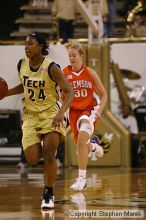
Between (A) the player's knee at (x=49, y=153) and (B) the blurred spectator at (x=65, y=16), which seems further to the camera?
(B) the blurred spectator at (x=65, y=16)

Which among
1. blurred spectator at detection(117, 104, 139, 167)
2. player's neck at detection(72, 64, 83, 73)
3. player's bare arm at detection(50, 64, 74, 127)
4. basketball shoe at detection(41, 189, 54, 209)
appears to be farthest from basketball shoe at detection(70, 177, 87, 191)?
blurred spectator at detection(117, 104, 139, 167)

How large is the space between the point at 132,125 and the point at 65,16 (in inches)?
131

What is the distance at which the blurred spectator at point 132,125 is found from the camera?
51.5ft

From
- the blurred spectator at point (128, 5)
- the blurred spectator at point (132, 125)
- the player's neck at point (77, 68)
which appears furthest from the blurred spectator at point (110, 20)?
the player's neck at point (77, 68)

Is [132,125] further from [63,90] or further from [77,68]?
[63,90]

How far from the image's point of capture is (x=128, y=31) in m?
17.3

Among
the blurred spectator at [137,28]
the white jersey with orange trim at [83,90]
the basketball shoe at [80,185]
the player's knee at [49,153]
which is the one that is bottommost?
the basketball shoe at [80,185]

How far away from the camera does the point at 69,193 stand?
10062 millimetres

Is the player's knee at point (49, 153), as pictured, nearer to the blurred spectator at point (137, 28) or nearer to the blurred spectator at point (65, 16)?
the blurred spectator at point (137, 28)

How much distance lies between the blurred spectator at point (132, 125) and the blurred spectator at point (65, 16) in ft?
8.59

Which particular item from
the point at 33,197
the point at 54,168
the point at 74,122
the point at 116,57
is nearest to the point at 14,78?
the point at 116,57

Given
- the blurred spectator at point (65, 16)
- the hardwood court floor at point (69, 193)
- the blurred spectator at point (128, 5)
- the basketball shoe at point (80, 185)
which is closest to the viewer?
the hardwood court floor at point (69, 193)

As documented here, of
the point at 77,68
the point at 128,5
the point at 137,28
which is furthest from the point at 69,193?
the point at 128,5

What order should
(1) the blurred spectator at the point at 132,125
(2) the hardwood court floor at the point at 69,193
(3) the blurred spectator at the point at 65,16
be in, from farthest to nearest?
(3) the blurred spectator at the point at 65,16, (1) the blurred spectator at the point at 132,125, (2) the hardwood court floor at the point at 69,193
